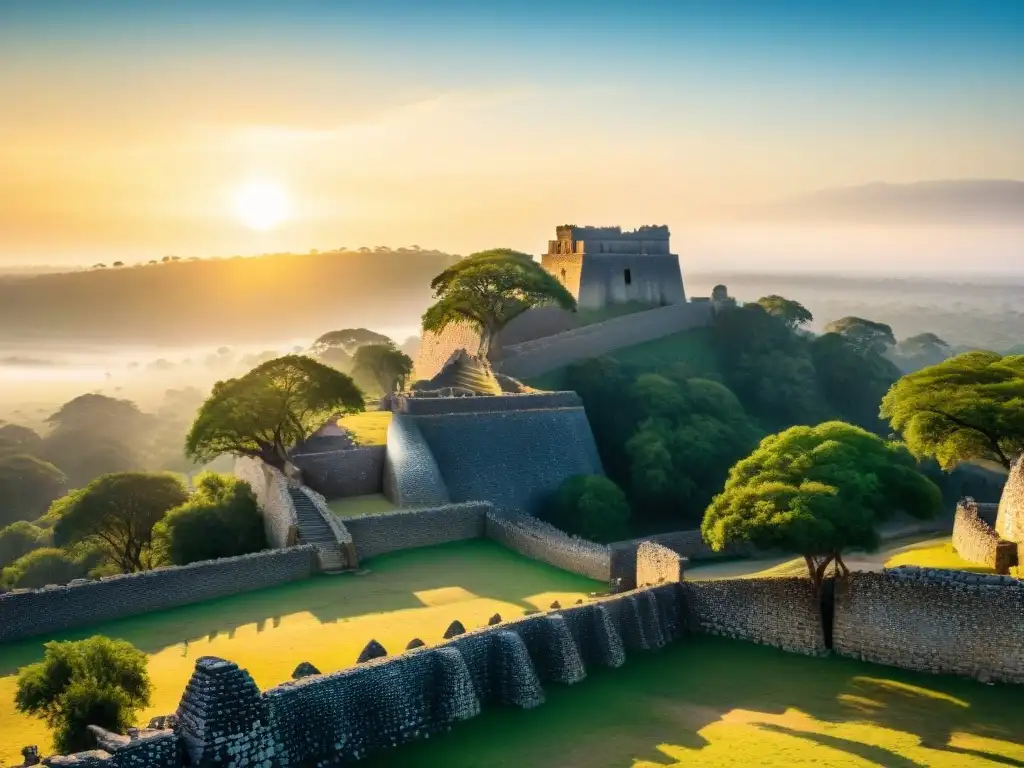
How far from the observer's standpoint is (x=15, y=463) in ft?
248

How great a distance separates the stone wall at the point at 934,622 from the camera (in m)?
22.5

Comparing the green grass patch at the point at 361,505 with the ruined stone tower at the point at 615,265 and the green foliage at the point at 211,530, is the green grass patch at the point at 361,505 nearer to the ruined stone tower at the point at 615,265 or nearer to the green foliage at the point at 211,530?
→ the green foliage at the point at 211,530

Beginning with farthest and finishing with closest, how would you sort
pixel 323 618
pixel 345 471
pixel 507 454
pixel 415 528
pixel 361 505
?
pixel 507 454
pixel 345 471
pixel 361 505
pixel 415 528
pixel 323 618

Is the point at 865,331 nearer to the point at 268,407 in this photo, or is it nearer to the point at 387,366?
the point at 387,366

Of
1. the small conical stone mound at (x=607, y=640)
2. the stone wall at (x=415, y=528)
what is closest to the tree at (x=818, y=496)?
the small conical stone mound at (x=607, y=640)

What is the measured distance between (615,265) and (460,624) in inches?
1764

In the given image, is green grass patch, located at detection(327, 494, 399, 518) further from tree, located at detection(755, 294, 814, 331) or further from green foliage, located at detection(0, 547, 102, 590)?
tree, located at detection(755, 294, 814, 331)

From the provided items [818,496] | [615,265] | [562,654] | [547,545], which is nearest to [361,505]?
[547,545]

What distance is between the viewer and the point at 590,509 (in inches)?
1608

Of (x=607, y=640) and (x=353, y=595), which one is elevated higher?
(x=607, y=640)

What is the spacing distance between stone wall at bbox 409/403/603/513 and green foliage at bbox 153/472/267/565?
748 cm

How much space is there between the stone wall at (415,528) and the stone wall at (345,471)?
5406 mm

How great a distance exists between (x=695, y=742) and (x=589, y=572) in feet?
42.1

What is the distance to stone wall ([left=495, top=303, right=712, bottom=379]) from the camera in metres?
52.7
